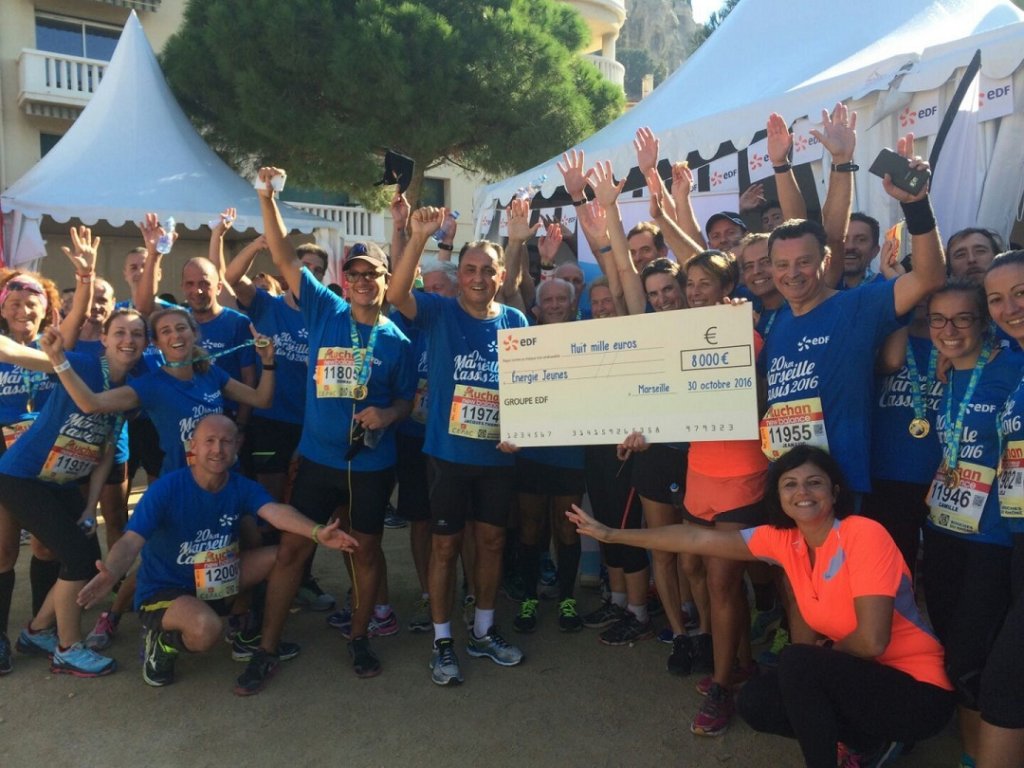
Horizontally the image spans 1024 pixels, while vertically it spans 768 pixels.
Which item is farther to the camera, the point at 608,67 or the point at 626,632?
the point at 608,67

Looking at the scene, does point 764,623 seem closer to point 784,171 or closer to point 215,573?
point 784,171

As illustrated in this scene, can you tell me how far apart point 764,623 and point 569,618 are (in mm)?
992

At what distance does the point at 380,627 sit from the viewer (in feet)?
13.4

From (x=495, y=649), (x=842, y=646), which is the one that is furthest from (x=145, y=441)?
(x=842, y=646)

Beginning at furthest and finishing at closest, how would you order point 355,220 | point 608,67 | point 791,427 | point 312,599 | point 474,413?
point 608,67
point 355,220
point 312,599
point 474,413
point 791,427

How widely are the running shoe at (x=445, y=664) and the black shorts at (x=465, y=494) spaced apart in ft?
1.66

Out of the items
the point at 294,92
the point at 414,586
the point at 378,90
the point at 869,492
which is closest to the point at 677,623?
the point at 869,492

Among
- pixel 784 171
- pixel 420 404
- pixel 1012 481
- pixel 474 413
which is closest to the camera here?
pixel 1012 481

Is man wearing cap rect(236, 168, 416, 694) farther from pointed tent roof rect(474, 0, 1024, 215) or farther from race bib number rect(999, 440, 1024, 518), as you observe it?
pointed tent roof rect(474, 0, 1024, 215)

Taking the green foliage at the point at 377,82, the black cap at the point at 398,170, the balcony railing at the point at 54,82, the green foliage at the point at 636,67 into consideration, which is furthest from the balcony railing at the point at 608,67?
the green foliage at the point at 636,67

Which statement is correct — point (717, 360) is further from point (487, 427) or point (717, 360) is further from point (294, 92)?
point (294, 92)

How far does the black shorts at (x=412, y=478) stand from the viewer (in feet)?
13.7

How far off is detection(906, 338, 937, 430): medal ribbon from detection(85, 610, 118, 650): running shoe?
377 centimetres

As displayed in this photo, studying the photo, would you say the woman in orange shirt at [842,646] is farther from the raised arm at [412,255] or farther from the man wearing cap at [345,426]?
the man wearing cap at [345,426]
